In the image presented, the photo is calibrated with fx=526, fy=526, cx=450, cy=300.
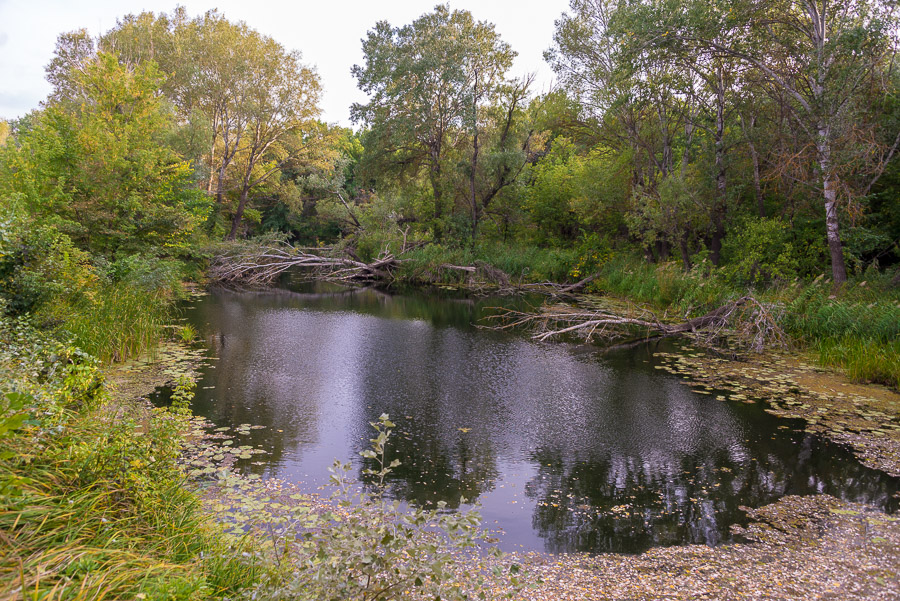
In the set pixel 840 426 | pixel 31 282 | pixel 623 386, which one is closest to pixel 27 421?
pixel 31 282

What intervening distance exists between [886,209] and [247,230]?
116ft

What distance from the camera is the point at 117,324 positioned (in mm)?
9477

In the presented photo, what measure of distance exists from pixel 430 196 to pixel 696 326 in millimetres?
17199

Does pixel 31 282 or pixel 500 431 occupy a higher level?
pixel 31 282

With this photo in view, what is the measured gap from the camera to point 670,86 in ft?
60.6

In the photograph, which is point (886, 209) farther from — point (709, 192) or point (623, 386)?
point (623, 386)

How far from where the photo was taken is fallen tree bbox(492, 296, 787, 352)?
1169 centimetres

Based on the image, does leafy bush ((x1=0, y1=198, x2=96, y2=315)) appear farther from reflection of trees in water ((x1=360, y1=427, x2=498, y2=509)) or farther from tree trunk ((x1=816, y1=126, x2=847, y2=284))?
tree trunk ((x1=816, y1=126, x2=847, y2=284))

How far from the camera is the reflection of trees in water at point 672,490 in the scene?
4812 mm

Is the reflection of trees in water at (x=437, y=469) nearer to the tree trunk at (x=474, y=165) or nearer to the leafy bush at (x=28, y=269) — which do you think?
the leafy bush at (x=28, y=269)

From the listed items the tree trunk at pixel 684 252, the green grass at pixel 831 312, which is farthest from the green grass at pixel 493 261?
the green grass at pixel 831 312

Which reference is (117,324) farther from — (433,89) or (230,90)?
(230,90)

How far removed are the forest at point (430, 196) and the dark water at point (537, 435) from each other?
74.6 inches

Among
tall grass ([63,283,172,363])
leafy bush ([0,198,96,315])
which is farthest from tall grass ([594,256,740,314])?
leafy bush ([0,198,96,315])
